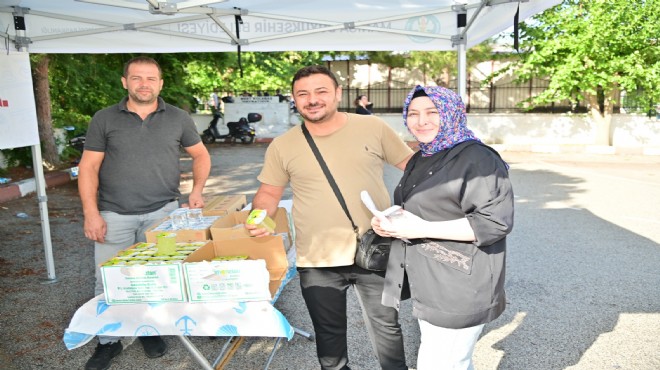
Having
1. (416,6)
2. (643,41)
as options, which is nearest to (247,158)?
(416,6)

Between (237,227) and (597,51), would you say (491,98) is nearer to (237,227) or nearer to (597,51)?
(597,51)

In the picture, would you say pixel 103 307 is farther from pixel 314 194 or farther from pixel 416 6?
pixel 416 6

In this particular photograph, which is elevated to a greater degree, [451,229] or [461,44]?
[461,44]

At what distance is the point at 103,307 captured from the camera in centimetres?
244

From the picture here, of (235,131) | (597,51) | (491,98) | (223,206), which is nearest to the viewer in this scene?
(223,206)

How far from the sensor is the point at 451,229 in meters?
1.95

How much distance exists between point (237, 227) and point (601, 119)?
16623mm

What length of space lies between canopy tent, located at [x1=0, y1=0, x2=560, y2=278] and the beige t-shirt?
5.69 ft

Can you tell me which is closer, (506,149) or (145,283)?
(145,283)

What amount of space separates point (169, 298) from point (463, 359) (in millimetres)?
1366

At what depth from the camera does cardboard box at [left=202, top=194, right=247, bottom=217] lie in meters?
3.39

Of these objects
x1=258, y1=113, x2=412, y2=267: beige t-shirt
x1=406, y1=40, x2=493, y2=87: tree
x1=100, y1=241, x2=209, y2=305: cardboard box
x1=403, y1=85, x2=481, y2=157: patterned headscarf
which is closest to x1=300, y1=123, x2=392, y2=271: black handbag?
x1=258, y1=113, x2=412, y2=267: beige t-shirt

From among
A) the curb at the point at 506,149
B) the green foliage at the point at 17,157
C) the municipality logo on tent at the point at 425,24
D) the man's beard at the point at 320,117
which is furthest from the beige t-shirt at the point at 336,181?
the green foliage at the point at 17,157

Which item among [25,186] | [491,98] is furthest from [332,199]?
[491,98]
